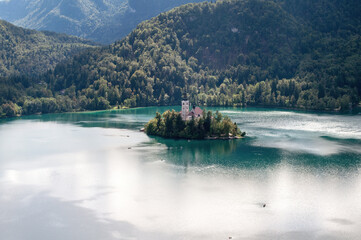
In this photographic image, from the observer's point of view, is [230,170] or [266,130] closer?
[230,170]

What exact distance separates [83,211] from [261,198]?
89.6 ft

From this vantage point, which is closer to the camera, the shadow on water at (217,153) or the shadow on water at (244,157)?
the shadow on water at (244,157)

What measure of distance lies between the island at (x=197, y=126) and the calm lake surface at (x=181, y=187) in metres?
3.95

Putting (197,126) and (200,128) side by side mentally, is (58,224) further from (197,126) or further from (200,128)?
(197,126)

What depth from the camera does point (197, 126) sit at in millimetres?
122500

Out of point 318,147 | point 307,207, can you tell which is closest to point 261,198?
point 307,207

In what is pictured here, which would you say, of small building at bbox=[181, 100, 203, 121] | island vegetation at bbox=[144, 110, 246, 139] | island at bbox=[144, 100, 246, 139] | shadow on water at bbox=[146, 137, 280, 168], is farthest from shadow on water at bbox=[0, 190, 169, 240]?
small building at bbox=[181, 100, 203, 121]

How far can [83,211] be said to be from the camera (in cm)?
6425

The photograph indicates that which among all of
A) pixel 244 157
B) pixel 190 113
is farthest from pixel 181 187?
pixel 190 113

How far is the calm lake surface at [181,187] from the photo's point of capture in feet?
189

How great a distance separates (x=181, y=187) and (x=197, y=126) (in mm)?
48825

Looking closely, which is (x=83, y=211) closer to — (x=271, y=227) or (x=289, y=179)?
(x=271, y=227)

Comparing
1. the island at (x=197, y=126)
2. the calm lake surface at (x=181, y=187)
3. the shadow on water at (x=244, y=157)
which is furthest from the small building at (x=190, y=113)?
the shadow on water at (x=244, y=157)

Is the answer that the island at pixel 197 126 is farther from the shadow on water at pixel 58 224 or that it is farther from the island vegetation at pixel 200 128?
the shadow on water at pixel 58 224
